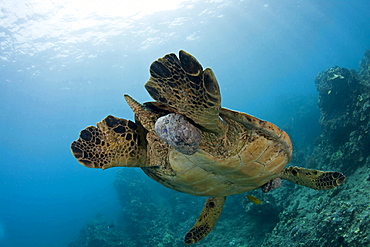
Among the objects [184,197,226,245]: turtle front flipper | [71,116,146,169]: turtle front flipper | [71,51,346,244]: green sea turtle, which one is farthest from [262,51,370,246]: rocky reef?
[71,116,146,169]: turtle front flipper

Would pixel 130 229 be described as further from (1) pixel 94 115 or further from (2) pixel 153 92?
(1) pixel 94 115

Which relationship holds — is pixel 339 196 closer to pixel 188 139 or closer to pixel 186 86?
pixel 188 139

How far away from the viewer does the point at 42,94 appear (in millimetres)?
41812

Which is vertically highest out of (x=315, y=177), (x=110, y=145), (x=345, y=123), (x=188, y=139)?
(x=110, y=145)

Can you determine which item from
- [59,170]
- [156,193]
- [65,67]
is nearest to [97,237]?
[156,193]

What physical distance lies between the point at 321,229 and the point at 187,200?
34.4 feet

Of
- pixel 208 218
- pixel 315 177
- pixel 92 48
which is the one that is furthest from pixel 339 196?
pixel 92 48

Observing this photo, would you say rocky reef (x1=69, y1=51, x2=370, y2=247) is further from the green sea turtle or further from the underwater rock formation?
the green sea turtle

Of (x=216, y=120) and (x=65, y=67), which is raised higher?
(x=65, y=67)

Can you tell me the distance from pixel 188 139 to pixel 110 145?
148 cm

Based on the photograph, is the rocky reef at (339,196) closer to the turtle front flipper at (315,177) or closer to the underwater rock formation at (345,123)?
the underwater rock formation at (345,123)

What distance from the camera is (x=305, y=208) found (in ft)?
23.5

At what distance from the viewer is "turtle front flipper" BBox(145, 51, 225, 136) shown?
1.70 metres

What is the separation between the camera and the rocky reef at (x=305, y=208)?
5156 millimetres
